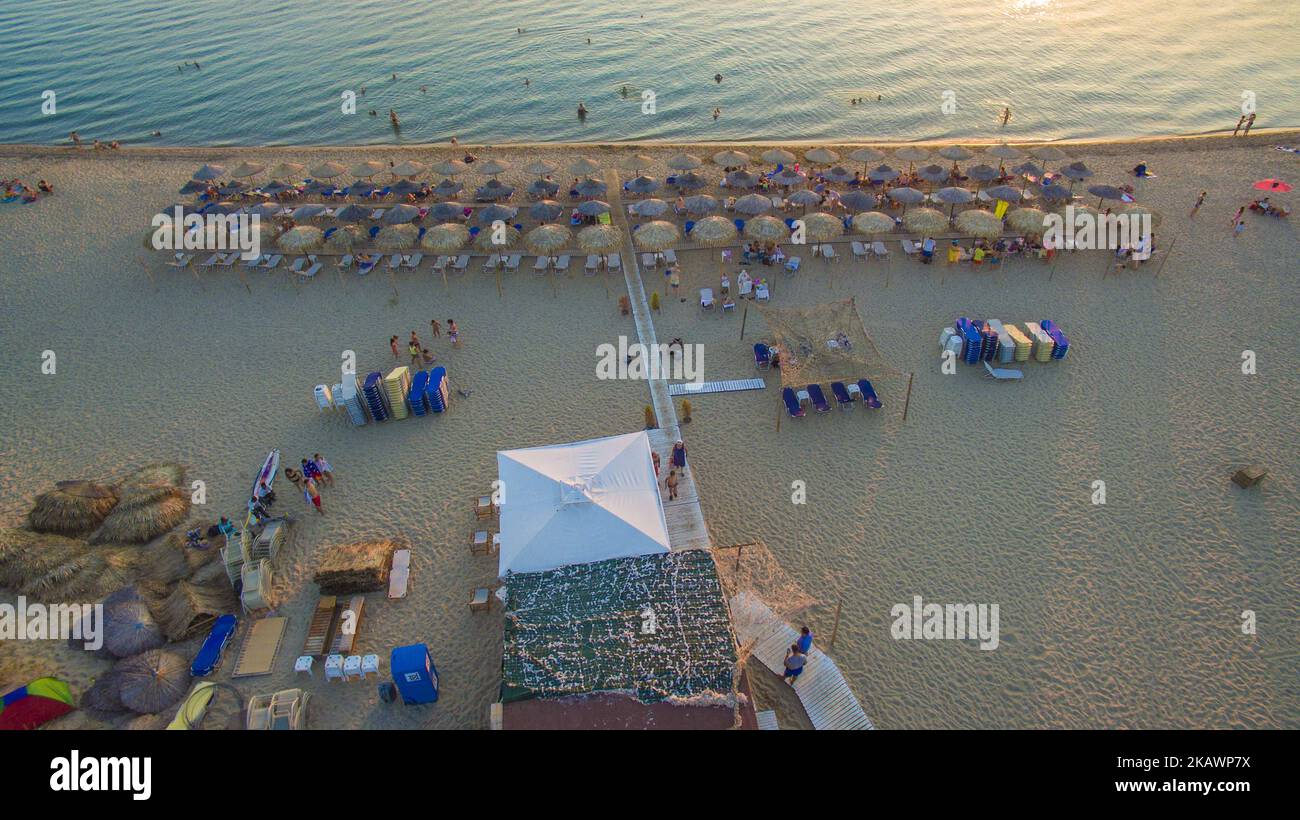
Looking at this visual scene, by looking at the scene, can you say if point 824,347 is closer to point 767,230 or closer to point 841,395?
point 841,395

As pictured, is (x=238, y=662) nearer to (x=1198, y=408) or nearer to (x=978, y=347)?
(x=978, y=347)

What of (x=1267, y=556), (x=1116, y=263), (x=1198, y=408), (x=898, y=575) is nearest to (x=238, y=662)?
(x=898, y=575)

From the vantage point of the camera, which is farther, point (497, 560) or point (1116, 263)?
point (1116, 263)

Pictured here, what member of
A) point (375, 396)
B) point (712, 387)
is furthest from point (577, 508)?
point (375, 396)

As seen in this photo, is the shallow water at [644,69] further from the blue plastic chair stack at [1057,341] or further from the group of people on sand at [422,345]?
the blue plastic chair stack at [1057,341]

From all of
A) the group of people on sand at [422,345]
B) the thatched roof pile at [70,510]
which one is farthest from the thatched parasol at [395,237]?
the thatched roof pile at [70,510]
